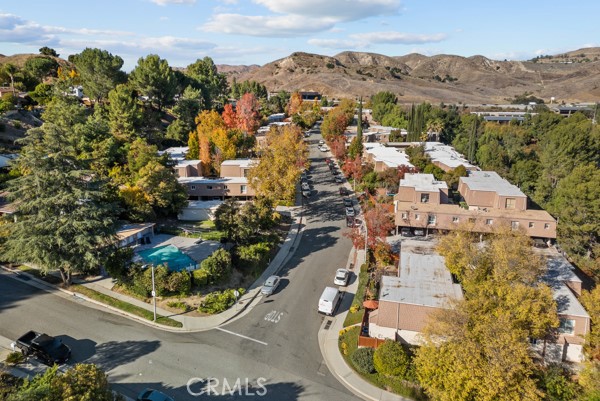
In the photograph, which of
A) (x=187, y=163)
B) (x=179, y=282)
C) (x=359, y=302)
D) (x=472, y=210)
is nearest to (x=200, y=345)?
(x=179, y=282)

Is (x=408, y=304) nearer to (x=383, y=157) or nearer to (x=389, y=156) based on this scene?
(x=383, y=157)

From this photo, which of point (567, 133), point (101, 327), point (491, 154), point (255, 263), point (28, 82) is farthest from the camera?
point (28, 82)

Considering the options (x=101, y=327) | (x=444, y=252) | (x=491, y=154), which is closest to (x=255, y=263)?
(x=101, y=327)

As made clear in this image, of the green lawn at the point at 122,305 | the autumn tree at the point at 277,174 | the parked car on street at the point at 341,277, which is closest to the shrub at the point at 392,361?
the parked car on street at the point at 341,277

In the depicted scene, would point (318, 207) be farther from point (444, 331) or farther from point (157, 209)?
point (444, 331)

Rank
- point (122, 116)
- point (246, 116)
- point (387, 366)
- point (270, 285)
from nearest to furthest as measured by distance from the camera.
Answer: point (387, 366)
point (270, 285)
point (122, 116)
point (246, 116)

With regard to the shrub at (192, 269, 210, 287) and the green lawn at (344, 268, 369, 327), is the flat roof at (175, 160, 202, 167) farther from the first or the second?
the green lawn at (344, 268, 369, 327)

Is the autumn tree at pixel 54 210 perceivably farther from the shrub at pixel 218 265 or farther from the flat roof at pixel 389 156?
the flat roof at pixel 389 156
